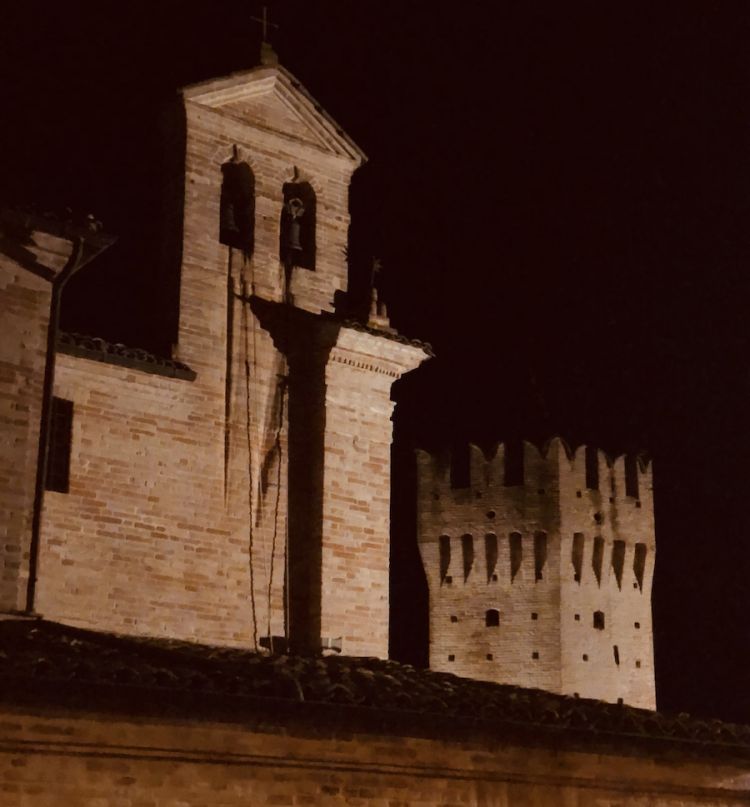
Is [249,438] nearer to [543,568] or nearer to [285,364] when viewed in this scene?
[285,364]

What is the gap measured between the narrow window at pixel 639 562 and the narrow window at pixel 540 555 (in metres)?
3.45

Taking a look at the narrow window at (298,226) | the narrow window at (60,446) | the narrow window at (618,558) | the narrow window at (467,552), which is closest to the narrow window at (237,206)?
the narrow window at (298,226)

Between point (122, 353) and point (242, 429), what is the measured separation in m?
1.63

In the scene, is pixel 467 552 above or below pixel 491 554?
above

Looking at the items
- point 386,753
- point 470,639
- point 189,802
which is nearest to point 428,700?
point 386,753

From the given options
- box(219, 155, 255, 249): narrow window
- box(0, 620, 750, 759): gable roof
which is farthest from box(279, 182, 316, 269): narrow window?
box(0, 620, 750, 759): gable roof

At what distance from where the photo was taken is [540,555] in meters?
40.3

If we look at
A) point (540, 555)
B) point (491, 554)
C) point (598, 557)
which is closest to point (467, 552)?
point (491, 554)

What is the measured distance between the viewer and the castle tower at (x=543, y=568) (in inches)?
1540

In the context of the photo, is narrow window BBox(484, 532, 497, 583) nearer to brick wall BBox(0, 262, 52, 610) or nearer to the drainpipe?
Result: the drainpipe

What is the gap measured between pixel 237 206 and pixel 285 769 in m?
8.41

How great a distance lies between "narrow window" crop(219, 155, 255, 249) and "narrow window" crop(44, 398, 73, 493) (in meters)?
3.19

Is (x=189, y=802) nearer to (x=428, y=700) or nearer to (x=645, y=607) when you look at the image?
(x=428, y=700)

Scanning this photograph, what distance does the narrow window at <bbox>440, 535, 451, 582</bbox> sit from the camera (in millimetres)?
41875
